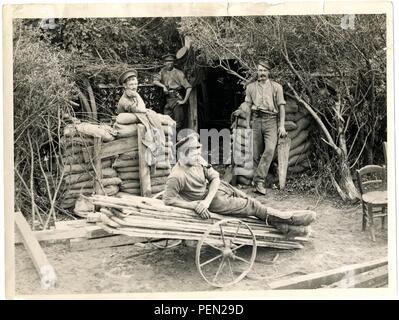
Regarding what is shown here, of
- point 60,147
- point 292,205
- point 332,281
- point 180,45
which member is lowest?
point 332,281

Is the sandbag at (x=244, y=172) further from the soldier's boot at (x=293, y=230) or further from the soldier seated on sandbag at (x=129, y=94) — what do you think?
the soldier seated on sandbag at (x=129, y=94)

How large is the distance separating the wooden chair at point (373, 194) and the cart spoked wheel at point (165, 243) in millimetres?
2237

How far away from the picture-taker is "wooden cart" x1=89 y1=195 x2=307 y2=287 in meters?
7.02

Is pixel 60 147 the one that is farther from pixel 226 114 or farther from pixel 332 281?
pixel 332 281

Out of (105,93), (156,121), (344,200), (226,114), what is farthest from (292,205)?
(105,93)

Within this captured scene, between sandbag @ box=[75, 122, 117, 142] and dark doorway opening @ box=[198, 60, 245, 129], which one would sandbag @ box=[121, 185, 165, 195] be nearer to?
sandbag @ box=[75, 122, 117, 142]

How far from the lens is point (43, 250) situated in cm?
735

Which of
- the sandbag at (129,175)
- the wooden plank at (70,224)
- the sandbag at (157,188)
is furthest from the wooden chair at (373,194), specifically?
the wooden plank at (70,224)

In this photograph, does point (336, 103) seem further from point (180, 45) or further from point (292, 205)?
point (180, 45)

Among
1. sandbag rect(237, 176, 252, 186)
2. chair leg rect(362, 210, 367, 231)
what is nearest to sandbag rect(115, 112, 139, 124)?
sandbag rect(237, 176, 252, 186)

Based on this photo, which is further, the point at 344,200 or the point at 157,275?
the point at 344,200

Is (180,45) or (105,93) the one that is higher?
(180,45)

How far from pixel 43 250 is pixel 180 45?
9.35ft

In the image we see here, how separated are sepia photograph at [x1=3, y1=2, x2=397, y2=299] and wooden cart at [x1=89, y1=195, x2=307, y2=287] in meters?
0.02
